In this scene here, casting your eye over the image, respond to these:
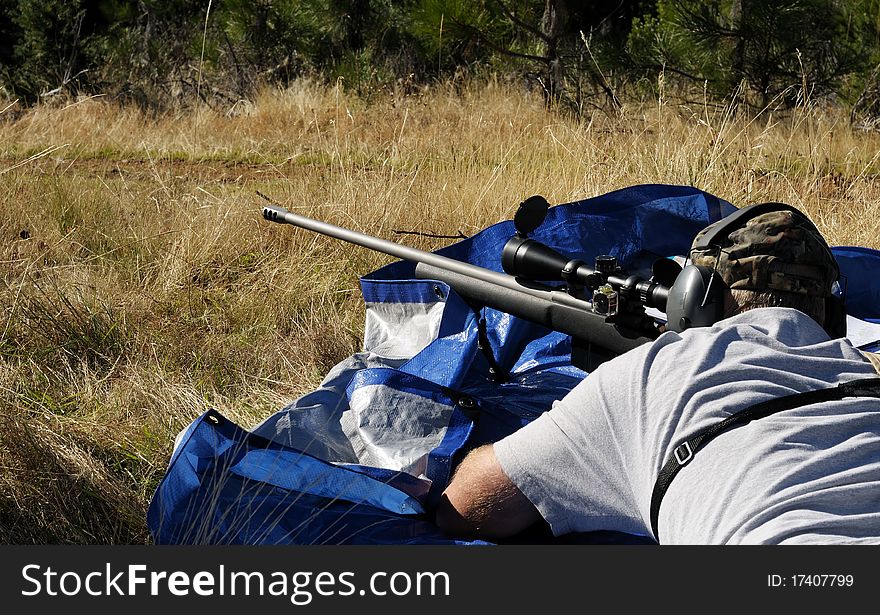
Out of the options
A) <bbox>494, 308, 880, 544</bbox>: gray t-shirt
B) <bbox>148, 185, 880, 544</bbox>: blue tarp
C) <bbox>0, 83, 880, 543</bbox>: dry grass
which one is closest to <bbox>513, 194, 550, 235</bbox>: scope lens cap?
<bbox>148, 185, 880, 544</bbox>: blue tarp

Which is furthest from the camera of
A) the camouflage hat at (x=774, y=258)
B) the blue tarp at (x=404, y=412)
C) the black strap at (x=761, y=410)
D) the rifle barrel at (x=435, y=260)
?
the rifle barrel at (x=435, y=260)

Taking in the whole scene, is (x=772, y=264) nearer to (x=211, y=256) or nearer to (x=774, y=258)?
(x=774, y=258)

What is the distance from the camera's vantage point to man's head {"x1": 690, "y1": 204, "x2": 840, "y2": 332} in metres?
2.01

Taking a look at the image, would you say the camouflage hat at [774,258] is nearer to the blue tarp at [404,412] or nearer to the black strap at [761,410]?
the black strap at [761,410]

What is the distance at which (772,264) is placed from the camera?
2.01 meters

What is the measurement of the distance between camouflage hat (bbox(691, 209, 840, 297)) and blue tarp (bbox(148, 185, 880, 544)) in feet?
2.11

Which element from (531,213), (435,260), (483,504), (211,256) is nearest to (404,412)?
(483,504)

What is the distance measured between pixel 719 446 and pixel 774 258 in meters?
0.54

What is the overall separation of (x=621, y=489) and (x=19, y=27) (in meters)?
14.0

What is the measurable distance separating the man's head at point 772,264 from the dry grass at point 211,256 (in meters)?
1.56

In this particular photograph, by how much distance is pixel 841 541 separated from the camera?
1501 mm

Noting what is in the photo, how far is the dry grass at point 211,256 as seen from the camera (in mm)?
2730

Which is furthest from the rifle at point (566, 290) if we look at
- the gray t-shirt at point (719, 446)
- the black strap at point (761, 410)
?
the black strap at point (761, 410)

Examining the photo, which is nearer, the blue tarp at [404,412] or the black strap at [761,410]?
the black strap at [761,410]
